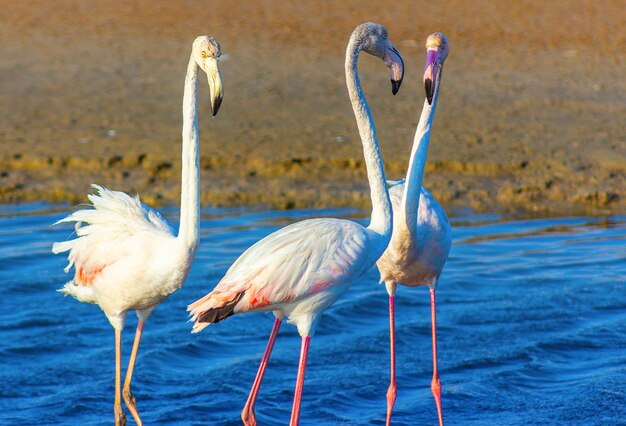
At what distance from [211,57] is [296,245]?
0.95m

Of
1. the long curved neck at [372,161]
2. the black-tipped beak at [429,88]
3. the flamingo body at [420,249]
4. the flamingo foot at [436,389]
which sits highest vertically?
the black-tipped beak at [429,88]

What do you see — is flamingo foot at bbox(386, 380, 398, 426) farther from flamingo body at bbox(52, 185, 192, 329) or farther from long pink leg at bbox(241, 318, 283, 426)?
flamingo body at bbox(52, 185, 192, 329)

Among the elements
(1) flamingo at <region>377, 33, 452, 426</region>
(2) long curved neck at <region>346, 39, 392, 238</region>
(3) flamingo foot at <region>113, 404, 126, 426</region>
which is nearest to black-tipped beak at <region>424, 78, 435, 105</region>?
(1) flamingo at <region>377, 33, 452, 426</region>

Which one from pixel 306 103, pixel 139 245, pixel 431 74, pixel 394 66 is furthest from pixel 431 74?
pixel 306 103

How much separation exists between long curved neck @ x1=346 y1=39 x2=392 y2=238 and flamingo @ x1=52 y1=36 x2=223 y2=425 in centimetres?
78

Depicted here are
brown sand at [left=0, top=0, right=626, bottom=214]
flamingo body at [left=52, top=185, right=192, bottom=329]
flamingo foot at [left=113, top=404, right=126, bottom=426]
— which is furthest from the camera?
brown sand at [left=0, top=0, right=626, bottom=214]

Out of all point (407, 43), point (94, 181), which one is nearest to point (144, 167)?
point (94, 181)

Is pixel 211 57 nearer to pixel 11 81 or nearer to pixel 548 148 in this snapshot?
pixel 548 148

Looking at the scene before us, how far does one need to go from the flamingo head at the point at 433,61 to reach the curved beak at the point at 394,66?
0.14 m

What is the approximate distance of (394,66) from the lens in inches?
211

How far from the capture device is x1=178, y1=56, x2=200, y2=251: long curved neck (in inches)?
194

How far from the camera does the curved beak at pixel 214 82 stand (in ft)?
15.4

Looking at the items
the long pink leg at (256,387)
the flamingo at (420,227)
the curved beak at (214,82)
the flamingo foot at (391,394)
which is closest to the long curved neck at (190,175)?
the curved beak at (214,82)

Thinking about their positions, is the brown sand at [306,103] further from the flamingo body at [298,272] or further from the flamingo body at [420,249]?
the flamingo body at [298,272]
